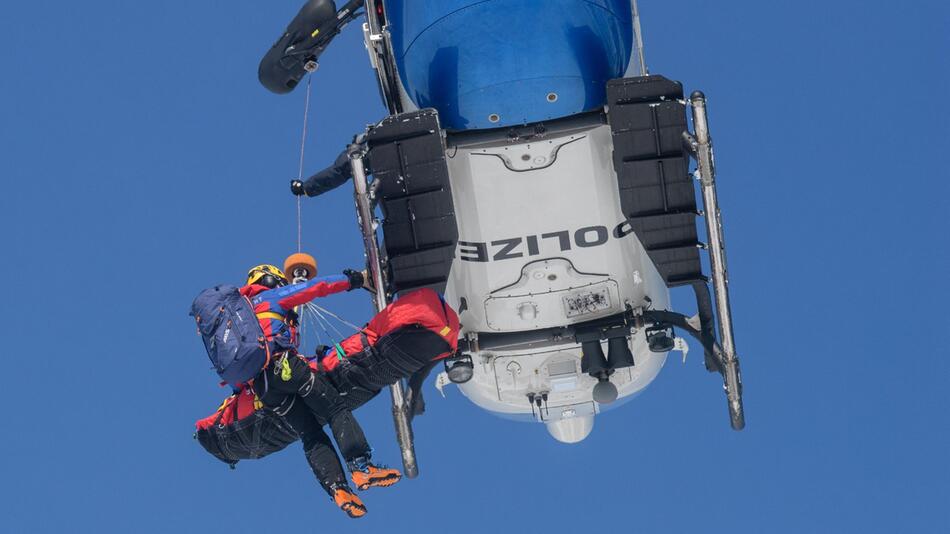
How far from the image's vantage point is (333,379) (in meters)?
18.5

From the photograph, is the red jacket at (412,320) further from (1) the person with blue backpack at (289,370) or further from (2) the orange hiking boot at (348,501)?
(2) the orange hiking boot at (348,501)

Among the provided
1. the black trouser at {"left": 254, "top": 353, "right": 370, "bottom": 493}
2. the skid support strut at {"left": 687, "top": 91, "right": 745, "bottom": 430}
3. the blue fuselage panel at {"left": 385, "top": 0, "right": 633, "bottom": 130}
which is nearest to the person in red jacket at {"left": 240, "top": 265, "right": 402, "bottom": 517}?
the black trouser at {"left": 254, "top": 353, "right": 370, "bottom": 493}

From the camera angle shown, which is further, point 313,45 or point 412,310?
point 313,45

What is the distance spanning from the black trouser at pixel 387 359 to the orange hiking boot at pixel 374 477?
125cm

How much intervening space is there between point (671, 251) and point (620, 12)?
2.77m

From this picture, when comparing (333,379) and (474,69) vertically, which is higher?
(474,69)

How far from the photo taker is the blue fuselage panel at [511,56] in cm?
1755

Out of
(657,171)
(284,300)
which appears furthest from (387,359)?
(657,171)

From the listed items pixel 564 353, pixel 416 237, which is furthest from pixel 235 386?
pixel 564 353

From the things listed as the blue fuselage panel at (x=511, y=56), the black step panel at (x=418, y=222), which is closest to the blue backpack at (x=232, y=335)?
the black step panel at (x=418, y=222)

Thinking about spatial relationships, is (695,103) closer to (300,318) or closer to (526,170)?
(526,170)

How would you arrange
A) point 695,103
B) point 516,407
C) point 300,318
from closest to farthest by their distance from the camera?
point 695,103 → point 300,318 → point 516,407

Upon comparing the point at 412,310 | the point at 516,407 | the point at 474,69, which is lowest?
the point at 516,407

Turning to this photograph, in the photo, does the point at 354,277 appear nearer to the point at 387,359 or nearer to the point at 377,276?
the point at 377,276
